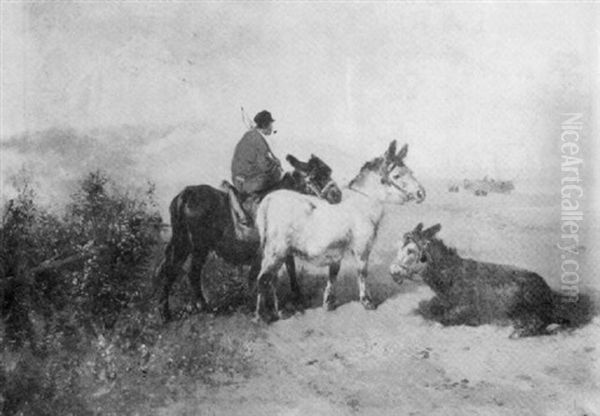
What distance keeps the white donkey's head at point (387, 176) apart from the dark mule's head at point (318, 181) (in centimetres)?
12

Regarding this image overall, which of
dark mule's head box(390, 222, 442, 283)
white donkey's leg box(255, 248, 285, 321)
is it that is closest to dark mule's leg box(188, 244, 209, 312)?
white donkey's leg box(255, 248, 285, 321)

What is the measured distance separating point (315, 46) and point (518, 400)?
92.5 inches

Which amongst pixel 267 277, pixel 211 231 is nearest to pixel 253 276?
pixel 267 277

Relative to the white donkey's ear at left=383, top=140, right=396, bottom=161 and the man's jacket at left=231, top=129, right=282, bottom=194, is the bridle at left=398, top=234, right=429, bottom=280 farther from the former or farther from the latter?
the man's jacket at left=231, top=129, right=282, bottom=194

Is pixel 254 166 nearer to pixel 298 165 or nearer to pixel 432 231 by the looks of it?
pixel 298 165

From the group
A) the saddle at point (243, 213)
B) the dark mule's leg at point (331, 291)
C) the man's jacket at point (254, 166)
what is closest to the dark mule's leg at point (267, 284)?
the saddle at point (243, 213)

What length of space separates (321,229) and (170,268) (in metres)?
0.91

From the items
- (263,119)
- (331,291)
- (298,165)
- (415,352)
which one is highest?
(263,119)

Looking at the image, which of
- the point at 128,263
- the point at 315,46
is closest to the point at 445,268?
the point at 315,46

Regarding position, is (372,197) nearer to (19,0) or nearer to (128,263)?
(128,263)

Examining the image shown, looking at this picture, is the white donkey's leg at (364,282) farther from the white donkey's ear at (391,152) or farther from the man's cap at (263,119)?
the man's cap at (263,119)

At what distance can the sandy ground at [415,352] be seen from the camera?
15.8ft

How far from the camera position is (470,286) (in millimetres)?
4961

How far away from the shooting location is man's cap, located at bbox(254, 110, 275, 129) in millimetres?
5125
